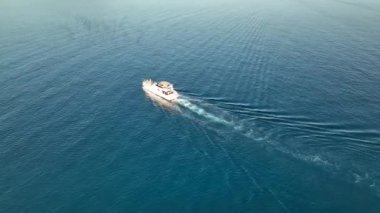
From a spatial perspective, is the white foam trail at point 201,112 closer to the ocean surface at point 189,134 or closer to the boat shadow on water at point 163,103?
the ocean surface at point 189,134

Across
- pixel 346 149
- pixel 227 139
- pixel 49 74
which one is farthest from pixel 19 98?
pixel 346 149

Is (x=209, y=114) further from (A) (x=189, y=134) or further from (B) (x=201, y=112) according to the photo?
(A) (x=189, y=134)

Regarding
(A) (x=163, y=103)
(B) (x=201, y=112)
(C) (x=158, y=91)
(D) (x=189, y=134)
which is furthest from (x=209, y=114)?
(C) (x=158, y=91)

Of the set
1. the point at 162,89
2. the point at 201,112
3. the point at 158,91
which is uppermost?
the point at 162,89

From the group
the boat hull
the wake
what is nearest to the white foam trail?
the wake

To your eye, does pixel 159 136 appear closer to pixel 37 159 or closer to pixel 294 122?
pixel 37 159

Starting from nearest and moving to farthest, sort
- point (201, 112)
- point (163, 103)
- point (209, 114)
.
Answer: point (209, 114) → point (201, 112) → point (163, 103)

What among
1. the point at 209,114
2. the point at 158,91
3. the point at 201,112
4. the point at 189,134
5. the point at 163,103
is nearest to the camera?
the point at 189,134

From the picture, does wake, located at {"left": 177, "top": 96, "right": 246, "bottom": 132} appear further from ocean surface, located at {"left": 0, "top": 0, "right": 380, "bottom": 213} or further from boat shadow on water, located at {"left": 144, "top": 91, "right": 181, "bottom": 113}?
boat shadow on water, located at {"left": 144, "top": 91, "right": 181, "bottom": 113}
